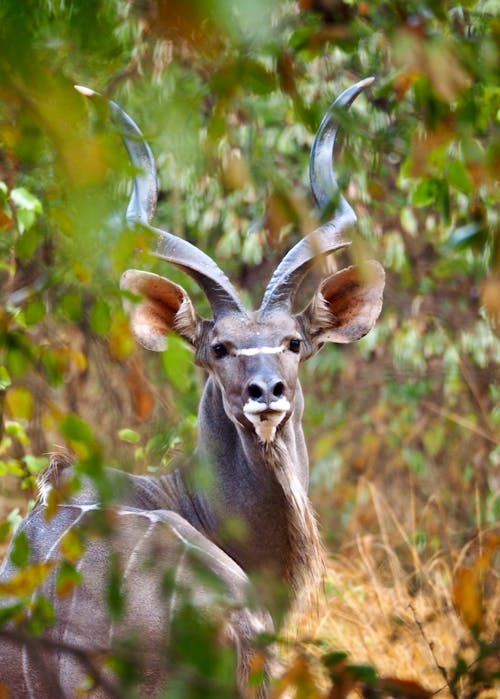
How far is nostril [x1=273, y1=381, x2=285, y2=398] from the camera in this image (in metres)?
3.29

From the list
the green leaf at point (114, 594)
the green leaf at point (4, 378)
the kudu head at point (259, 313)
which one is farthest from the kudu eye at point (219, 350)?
the green leaf at point (114, 594)

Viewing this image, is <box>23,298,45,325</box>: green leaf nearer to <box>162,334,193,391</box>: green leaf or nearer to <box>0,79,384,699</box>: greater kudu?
<box>162,334,193,391</box>: green leaf

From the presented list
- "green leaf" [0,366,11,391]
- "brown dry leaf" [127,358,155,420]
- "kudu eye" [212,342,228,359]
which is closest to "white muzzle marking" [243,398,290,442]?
"kudu eye" [212,342,228,359]

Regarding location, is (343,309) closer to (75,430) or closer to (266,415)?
(266,415)

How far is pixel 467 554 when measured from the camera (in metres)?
6.18

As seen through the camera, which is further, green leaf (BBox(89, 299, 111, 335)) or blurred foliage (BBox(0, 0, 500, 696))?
green leaf (BBox(89, 299, 111, 335))

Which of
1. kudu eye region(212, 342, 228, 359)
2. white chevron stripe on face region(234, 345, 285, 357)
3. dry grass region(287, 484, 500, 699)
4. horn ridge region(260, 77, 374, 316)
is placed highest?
horn ridge region(260, 77, 374, 316)

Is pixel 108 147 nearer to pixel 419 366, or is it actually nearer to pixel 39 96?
pixel 39 96

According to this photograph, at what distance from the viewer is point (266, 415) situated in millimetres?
3281

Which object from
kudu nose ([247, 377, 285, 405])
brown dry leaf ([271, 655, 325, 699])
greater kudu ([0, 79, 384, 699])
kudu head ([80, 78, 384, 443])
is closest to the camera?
brown dry leaf ([271, 655, 325, 699])

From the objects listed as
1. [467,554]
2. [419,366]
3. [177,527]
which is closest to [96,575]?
[177,527]

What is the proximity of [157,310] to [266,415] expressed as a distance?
623 mm

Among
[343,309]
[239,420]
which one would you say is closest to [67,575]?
[239,420]

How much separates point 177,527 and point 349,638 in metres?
2.03
